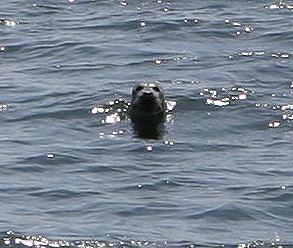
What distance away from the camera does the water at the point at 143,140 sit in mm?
15914

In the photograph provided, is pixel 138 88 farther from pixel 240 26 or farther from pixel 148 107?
pixel 240 26

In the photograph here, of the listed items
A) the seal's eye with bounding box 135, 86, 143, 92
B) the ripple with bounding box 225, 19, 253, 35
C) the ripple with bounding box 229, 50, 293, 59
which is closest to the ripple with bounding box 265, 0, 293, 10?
the ripple with bounding box 225, 19, 253, 35

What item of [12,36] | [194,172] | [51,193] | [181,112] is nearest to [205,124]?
[181,112]

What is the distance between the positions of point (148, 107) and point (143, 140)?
111 cm

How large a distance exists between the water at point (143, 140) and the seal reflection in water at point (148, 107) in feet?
0.61

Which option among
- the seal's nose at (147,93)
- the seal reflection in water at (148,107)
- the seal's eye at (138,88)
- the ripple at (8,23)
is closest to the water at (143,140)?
the ripple at (8,23)

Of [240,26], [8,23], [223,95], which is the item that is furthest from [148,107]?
[8,23]

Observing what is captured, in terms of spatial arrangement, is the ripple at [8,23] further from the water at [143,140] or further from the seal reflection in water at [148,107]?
the seal reflection in water at [148,107]

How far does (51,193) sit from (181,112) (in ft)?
13.7

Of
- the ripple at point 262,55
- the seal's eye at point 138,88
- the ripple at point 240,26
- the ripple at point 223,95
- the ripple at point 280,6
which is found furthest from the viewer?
the ripple at point 280,6

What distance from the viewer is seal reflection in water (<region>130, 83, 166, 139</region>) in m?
20.3

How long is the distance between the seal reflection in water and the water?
186mm

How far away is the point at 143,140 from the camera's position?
766 inches

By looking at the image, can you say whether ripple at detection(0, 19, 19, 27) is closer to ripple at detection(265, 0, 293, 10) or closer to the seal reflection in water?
ripple at detection(265, 0, 293, 10)
